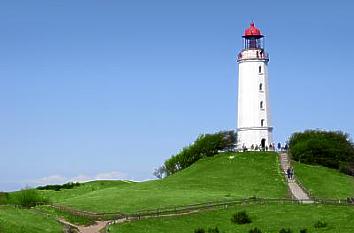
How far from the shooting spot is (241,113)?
118625mm

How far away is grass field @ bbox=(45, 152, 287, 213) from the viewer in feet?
266

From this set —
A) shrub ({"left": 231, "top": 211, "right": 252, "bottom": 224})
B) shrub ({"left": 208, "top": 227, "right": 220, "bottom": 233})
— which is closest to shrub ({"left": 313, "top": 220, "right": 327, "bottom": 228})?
shrub ({"left": 231, "top": 211, "right": 252, "bottom": 224})

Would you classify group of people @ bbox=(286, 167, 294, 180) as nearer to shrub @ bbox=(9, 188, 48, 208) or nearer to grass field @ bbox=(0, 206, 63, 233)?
shrub @ bbox=(9, 188, 48, 208)

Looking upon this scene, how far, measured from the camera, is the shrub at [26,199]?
82425mm

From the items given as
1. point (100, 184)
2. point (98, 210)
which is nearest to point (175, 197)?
point (98, 210)

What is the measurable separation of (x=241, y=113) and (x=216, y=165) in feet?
48.6

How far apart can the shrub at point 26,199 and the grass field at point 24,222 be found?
11.6 meters

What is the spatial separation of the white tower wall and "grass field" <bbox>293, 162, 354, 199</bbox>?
40.5 feet

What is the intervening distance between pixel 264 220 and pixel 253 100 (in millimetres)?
51808

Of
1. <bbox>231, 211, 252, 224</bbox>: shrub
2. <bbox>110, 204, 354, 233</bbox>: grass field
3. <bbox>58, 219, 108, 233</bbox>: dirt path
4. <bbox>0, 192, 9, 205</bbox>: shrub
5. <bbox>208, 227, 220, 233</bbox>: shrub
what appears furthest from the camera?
<bbox>0, 192, 9, 205</bbox>: shrub

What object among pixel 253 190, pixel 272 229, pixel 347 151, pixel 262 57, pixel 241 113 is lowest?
pixel 272 229

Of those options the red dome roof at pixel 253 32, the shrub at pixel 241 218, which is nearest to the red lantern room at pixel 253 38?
the red dome roof at pixel 253 32

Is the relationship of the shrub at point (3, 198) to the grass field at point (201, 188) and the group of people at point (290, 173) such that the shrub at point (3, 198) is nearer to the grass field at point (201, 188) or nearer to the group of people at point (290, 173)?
the grass field at point (201, 188)

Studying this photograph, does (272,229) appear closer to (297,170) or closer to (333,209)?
(333,209)
